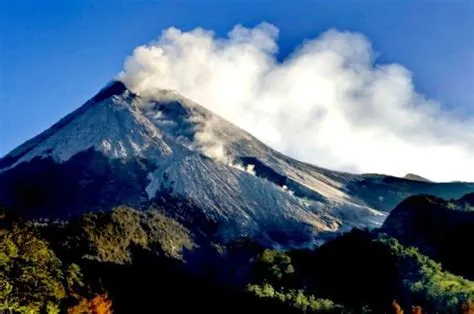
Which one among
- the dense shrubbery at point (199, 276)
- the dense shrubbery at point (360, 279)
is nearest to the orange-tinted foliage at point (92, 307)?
the dense shrubbery at point (199, 276)

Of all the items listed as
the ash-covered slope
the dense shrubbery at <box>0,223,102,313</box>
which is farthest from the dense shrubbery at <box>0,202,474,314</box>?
the ash-covered slope

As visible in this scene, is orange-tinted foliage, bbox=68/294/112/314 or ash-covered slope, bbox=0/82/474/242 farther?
ash-covered slope, bbox=0/82/474/242

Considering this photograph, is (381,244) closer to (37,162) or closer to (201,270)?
(201,270)

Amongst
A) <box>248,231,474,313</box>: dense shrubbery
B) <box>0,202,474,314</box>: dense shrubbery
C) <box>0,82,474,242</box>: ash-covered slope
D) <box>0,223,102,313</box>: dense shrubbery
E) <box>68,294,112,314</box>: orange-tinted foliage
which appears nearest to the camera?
<box>0,223,102,313</box>: dense shrubbery

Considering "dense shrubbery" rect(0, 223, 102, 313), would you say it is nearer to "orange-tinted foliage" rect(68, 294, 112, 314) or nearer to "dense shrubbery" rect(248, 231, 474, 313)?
"orange-tinted foliage" rect(68, 294, 112, 314)

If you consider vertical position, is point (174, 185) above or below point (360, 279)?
above

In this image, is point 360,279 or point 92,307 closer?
point 92,307

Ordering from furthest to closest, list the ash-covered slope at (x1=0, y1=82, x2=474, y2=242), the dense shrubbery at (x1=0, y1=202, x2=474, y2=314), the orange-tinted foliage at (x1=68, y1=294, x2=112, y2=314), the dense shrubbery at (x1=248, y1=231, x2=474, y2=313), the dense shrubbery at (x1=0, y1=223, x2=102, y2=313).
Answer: the ash-covered slope at (x1=0, y1=82, x2=474, y2=242) → the dense shrubbery at (x1=248, y1=231, x2=474, y2=313) → the orange-tinted foliage at (x1=68, y1=294, x2=112, y2=314) → the dense shrubbery at (x1=0, y1=202, x2=474, y2=314) → the dense shrubbery at (x1=0, y1=223, x2=102, y2=313)

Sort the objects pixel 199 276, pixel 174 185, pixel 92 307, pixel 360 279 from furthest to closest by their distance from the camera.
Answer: pixel 174 185
pixel 199 276
pixel 360 279
pixel 92 307

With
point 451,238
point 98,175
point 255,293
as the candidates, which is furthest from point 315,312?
point 98,175

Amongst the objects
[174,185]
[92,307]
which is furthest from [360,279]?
[174,185]

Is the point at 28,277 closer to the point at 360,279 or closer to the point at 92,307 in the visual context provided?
the point at 92,307
